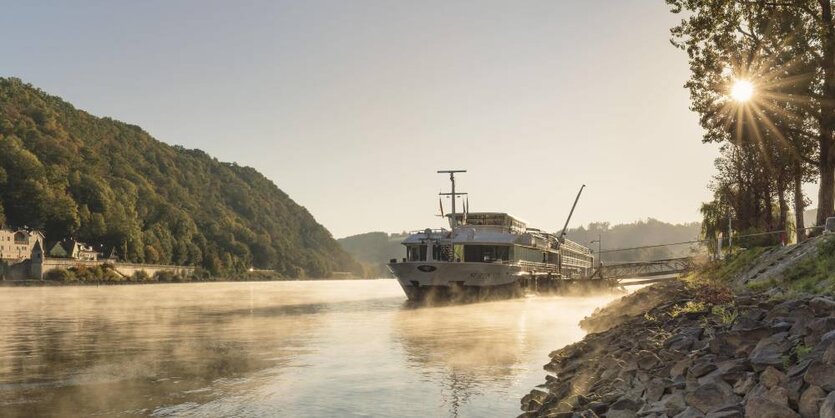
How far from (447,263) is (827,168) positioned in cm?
3833

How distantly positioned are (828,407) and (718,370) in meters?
3.56

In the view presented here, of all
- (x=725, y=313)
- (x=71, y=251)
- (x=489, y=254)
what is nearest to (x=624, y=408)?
(x=725, y=313)

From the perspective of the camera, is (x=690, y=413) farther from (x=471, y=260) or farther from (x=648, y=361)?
(x=471, y=260)

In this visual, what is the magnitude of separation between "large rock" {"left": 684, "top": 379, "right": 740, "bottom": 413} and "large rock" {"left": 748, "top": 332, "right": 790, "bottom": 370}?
2.29 ft

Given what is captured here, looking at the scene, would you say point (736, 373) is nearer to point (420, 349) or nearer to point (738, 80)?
point (420, 349)

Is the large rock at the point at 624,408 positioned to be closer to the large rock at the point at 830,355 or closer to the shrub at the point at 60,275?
the large rock at the point at 830,355

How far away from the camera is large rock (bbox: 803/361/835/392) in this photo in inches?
354

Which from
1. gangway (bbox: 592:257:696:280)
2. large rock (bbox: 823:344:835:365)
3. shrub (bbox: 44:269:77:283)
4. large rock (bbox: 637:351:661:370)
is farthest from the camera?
shrub (bbox: 44:269:77:283)

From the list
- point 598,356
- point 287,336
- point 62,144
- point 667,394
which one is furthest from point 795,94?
point 62,144

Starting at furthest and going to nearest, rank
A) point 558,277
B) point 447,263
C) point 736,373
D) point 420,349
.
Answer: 1. point 558,277
2. point 447,263
3. point 420,349
4. point 736,373

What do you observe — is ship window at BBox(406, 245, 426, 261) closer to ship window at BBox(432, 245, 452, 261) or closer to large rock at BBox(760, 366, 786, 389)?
ship window at BBox(432, 245, 452, 261)

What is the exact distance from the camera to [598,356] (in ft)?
66.9

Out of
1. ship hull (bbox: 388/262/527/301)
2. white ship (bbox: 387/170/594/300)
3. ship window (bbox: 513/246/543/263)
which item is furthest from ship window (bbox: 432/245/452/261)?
ship window (bbox: 513/246/543/263)

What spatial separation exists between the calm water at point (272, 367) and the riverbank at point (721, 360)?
2491mm
